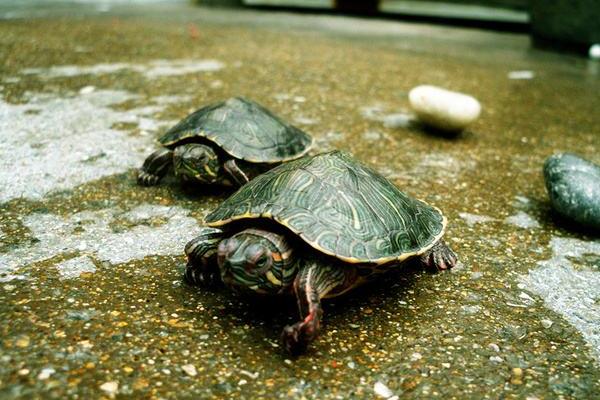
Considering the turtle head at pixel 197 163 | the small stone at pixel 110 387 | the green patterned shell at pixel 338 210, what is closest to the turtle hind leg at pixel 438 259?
the green patterned shell at pixel 338 210

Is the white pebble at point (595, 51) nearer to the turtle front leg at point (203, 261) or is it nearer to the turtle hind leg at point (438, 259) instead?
the turtle hind leg at point (438, 259)

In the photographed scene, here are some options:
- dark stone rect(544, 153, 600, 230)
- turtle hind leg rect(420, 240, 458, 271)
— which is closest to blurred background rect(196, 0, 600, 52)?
dark stone rect(544, 153, 600, 230)

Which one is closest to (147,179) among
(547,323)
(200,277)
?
(200,277)

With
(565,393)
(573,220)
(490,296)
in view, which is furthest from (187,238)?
(573,220)

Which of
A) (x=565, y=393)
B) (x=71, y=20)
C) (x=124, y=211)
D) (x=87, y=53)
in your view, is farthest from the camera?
(x=71, y=20)

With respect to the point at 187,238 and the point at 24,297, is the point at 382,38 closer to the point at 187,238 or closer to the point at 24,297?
the point at 187,238

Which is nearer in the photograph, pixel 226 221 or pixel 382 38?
pixel 226 221

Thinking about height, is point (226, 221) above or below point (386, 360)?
above
